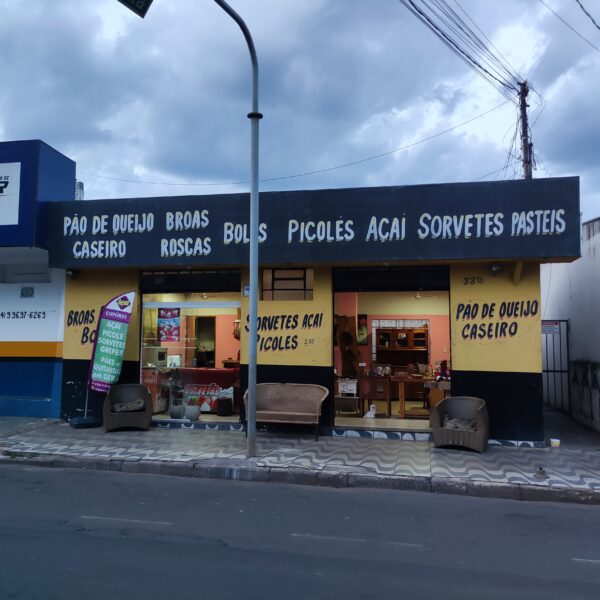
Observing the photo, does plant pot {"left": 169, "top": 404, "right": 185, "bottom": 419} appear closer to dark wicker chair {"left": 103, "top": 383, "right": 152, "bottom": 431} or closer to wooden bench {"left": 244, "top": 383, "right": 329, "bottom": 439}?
dark wicker chair {"left": 103, "top": 383, "right": 152, "bottom": 431}

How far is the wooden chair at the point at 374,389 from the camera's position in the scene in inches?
480

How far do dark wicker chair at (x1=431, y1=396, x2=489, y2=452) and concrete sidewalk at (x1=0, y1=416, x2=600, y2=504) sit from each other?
17 centimetres

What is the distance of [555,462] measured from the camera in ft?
28.2

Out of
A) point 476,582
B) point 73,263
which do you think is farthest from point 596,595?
point 73,263

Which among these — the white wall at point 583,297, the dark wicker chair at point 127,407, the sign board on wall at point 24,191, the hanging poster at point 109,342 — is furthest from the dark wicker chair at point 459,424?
the sign board on wall at point 24,191

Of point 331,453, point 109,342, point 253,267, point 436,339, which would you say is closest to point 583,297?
point 436,339

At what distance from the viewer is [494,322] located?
9.91 metres

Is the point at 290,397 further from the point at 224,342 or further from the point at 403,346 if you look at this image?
the point at 403,346

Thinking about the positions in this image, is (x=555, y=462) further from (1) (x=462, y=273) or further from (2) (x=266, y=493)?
(2) (x=266, y=493)

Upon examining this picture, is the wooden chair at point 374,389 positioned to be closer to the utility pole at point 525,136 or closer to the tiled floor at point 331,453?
the tiled floor at point 331,453

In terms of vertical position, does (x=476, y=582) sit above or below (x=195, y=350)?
below

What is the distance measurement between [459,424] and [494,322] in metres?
1.86

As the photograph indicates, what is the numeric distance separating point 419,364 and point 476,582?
9.64 metres

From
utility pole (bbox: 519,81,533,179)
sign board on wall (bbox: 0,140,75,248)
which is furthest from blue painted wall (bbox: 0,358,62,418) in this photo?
utility pole (bbox: 519,81,533,179)
